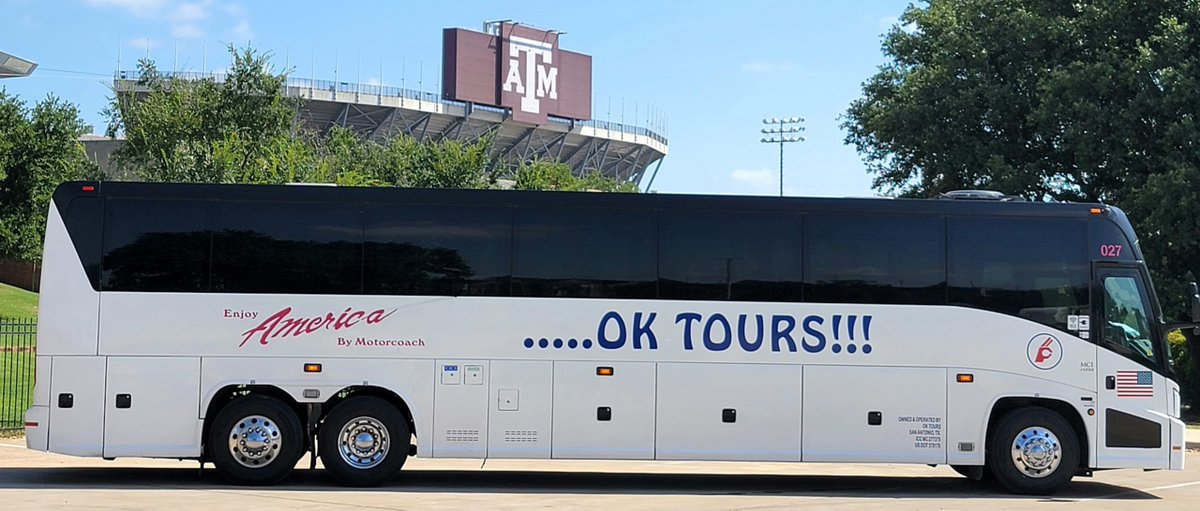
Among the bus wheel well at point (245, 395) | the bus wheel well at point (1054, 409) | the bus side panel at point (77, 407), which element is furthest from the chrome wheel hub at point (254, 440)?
the bus wheel well at point (1054, 409)

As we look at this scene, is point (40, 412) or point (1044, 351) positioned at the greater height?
point (1044, 351)

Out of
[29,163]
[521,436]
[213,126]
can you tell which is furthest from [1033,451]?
[29,163]

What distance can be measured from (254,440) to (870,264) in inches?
280

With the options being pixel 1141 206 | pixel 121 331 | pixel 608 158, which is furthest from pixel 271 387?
pixel 608 158

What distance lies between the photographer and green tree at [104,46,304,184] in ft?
110

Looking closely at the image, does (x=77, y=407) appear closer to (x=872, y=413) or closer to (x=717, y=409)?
(x=717, y=409)

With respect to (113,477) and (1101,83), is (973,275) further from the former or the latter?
(1101,83)

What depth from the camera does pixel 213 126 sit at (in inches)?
1416

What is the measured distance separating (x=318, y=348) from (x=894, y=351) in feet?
21.0

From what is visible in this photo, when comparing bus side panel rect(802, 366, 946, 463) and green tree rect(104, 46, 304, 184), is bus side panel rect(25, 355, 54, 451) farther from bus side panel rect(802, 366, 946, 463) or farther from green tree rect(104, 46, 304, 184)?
green tree rect(104, 46, 304, 184)

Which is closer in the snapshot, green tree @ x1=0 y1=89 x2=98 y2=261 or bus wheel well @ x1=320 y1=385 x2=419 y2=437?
bus wheel well @ x1=320 y1=385 x2=419 y2=437

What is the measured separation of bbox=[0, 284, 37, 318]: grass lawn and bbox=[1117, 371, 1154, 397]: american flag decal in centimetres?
4089

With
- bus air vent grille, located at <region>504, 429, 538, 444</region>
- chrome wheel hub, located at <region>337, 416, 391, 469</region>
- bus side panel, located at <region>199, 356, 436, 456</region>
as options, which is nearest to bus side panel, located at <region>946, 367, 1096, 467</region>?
bus air vent grille, located at <region>504, 429, 538, 444</region>

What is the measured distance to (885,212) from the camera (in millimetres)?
15320
